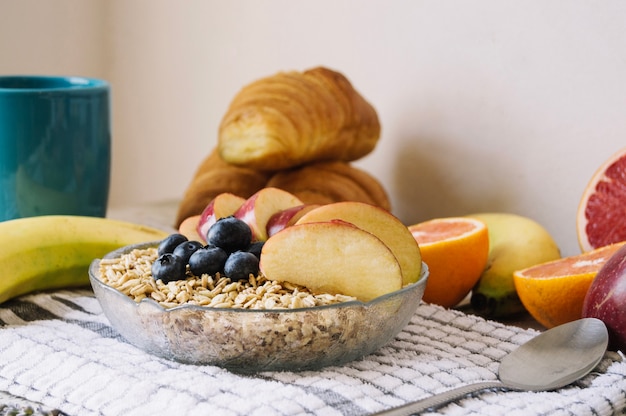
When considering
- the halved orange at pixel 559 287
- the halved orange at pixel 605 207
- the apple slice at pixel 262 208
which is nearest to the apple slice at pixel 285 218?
the apple slice at pixel 262 208

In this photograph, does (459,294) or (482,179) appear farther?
(482,179)

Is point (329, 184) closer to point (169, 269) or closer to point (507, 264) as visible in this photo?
point (507, 264)

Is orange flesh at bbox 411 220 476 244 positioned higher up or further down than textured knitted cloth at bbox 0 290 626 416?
higher up

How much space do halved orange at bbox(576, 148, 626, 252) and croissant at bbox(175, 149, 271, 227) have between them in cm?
42

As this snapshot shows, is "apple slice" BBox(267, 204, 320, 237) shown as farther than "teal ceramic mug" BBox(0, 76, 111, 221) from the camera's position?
No

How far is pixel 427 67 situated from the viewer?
1.13 m

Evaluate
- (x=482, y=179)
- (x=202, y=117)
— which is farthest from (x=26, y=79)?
(x=482, y=179)

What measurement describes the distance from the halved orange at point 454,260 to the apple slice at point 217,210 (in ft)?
0.63

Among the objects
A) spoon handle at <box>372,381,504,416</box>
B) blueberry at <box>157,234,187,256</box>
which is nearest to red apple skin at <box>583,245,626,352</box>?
spoon handle at <box>372,381,504,416</box>

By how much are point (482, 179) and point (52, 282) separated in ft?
1.85

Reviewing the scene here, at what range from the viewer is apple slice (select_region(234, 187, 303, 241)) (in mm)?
701

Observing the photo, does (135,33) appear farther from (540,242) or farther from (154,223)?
(540,242)

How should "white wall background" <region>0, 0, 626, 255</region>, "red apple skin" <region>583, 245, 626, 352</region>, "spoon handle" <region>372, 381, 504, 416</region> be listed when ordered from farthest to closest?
"white wall background" <region>0, 0, 626, 255</region>
"red apple skin" <region>583, 245, 626, 352</region>
"spoon handle" <region>372, 381, 504, 416</region>

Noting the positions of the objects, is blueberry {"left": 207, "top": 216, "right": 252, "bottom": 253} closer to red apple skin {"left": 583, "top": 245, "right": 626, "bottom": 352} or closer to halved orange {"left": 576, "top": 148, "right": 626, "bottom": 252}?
red apple skin {"left": 583, "top": 245, "right": 626, "bottom": 352}
